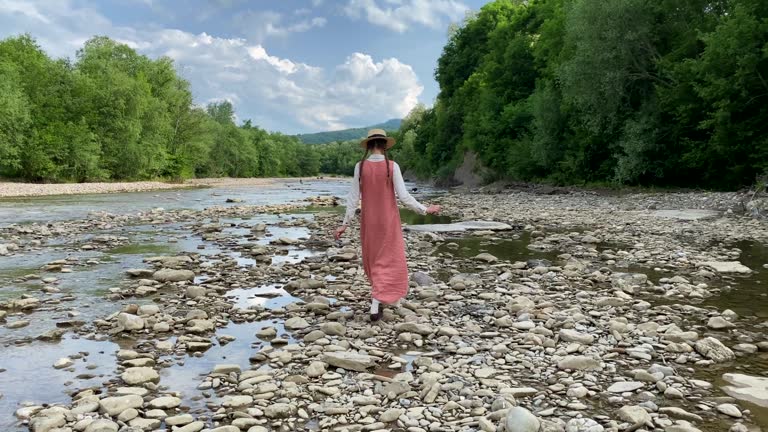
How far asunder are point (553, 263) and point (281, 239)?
710 centimetres

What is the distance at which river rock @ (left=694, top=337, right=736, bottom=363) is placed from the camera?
16.3 feet

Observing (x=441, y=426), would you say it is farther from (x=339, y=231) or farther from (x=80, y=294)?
(x=80, y=294)

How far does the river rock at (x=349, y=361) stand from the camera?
196 inches

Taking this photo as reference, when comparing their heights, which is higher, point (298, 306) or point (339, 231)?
point (339, 231)

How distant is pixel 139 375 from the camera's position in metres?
4.64

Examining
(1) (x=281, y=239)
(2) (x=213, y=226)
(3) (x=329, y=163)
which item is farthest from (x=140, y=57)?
(3) (x=329, y=163)

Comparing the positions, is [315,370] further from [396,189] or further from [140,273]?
[140,273]

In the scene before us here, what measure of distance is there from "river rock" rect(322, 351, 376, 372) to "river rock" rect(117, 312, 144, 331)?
261 centimetres

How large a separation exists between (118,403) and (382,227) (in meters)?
3.75

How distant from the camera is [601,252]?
1155cm

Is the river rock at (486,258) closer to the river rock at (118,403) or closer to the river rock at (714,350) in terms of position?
the river rock at (714,350)

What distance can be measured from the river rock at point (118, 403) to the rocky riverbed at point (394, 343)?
0.02m

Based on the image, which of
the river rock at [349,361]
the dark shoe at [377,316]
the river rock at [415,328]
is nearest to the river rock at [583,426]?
the river rock at [349,361]

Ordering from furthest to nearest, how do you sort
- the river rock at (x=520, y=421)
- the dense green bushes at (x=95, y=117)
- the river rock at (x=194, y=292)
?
the dense green bushes at (x=95, y=117) → the river rock at (x=194, y=292) → the river rock at (x=520, y=421)
